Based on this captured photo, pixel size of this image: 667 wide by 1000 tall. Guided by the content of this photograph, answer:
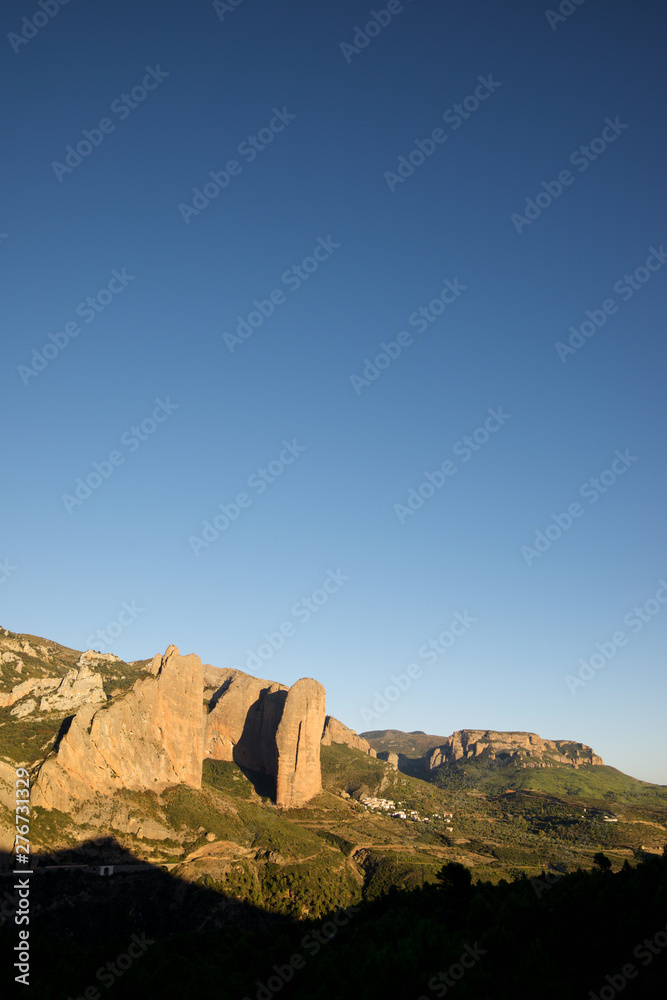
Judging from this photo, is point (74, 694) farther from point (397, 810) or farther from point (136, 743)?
point (397, 810)

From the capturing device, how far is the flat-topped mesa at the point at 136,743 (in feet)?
275

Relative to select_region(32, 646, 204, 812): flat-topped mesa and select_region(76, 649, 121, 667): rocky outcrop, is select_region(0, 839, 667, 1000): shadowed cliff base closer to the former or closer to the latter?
select_region(32, 646, 204, 812): flat-topped mesa

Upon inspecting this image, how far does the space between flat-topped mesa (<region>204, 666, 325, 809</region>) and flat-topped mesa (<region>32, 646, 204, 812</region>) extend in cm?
2881

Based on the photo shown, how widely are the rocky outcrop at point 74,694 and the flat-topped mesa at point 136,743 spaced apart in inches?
155

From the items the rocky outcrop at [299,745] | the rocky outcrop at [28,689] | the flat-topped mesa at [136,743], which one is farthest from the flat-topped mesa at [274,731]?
the rocky outcrop at [28,689]

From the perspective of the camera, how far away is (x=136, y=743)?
98438 mm

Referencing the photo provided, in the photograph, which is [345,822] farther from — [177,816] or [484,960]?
[484,960]

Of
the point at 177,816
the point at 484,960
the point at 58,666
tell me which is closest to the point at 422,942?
the point at 484,960

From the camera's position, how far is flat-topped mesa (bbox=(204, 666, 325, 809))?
436 feet

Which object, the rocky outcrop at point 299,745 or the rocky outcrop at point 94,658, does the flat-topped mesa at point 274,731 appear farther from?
the rocky outcrop at point 94,658

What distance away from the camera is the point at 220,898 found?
244ft

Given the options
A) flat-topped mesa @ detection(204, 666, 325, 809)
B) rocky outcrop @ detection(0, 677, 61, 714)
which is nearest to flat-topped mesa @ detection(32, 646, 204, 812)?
rocky outcrop @ detection(0, 677, 61, 714)

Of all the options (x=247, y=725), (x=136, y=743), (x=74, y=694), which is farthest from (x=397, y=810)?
(x=74, y=694)

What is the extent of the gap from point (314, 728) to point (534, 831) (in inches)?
2409
